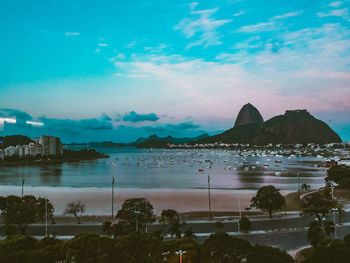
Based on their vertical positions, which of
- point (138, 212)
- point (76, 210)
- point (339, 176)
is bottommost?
point (76, 210)

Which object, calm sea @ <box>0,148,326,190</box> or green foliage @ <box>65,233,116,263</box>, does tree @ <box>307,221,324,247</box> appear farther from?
calm sea @ <box>0,148,326,190</box>

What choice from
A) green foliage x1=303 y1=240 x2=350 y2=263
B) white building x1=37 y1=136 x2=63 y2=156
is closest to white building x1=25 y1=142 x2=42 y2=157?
white building x1=37 y1=136 x2=63 y2=156

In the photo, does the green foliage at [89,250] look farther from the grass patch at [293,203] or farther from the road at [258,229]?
the grass patch at [293,203]

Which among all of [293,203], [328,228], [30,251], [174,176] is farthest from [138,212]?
[174,176]

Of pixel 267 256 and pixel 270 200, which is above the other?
pixel 267 256

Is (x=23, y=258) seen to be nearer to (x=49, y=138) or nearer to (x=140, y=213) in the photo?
(x=140, y=213)

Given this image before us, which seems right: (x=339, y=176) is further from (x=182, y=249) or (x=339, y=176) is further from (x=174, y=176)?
(x=182, y=249)

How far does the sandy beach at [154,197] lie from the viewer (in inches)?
1649

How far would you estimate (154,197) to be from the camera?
163 feet

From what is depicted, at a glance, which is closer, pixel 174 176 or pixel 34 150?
pixel 174 176

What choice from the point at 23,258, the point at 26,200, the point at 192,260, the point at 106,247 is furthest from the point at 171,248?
the point at 26,200

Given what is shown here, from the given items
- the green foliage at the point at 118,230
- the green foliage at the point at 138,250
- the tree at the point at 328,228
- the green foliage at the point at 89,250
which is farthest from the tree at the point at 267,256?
the tree at the point at 328,228

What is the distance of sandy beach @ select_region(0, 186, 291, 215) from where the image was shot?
137ft

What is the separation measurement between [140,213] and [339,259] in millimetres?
16252
